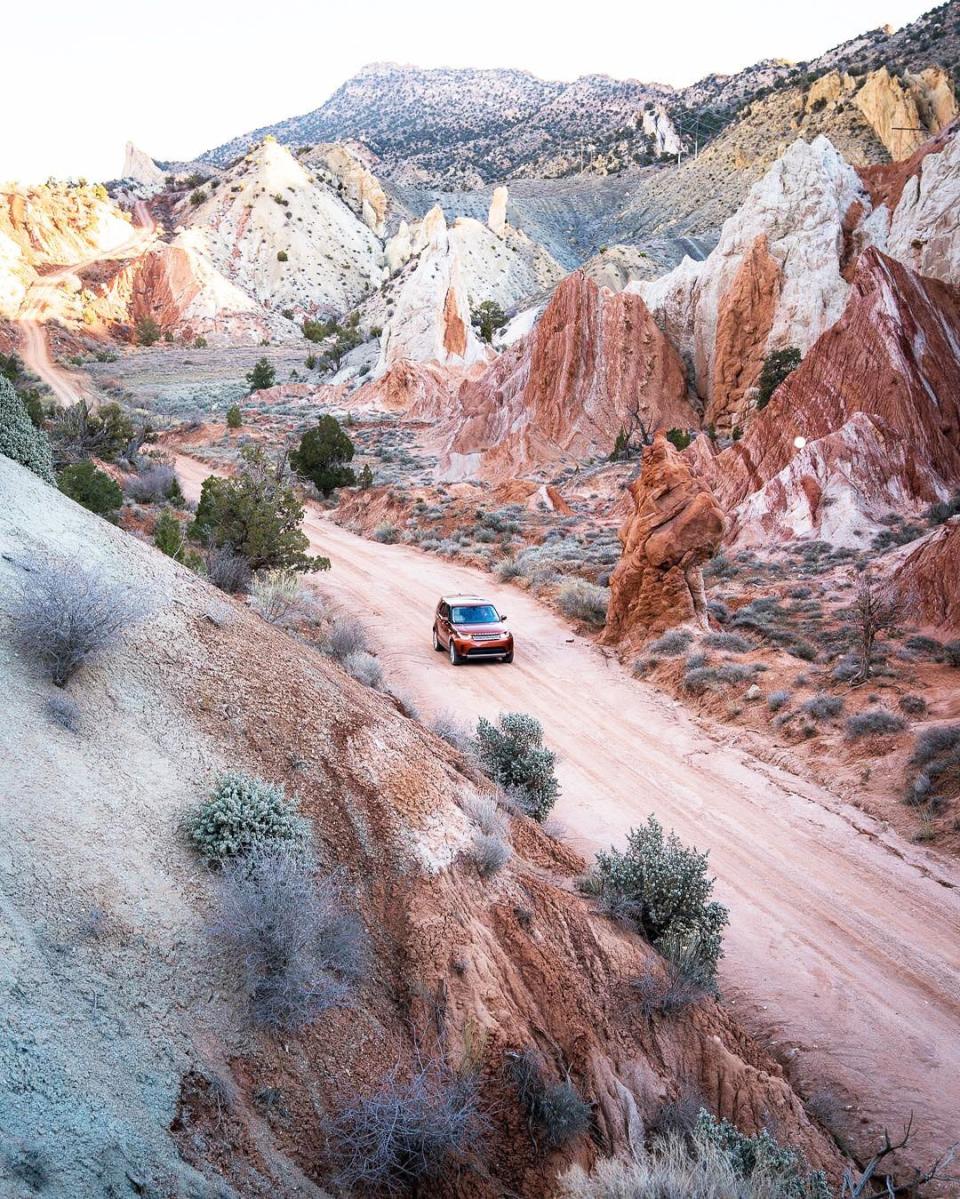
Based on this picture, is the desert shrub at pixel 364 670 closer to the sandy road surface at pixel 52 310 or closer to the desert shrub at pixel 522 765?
the desert shrub at pixel 522 765

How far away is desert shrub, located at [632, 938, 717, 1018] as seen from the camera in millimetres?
6633

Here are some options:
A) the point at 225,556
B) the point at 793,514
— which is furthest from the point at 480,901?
the point at 793,514

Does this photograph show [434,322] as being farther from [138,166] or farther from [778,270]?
[138,166]

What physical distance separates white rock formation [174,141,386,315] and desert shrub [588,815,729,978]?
93.5 meters

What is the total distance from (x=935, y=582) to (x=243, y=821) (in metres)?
17.6

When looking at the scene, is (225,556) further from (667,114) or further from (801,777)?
(667,114)

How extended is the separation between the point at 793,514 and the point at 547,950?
24.7 m

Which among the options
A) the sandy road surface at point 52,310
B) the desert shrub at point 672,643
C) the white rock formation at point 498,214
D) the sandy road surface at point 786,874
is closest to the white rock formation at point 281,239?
the sandy road surface at point 52,310

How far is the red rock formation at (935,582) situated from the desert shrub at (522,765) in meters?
11.4

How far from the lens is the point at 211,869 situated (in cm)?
567

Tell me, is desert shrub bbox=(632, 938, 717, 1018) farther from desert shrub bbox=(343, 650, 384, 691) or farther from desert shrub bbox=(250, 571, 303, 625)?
desert shrub bbox=(250, 571, 303, 625)

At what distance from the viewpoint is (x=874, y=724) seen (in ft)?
42.9

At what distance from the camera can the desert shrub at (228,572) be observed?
16.1 meters

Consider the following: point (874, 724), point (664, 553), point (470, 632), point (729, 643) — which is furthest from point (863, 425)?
point (470, 632)
